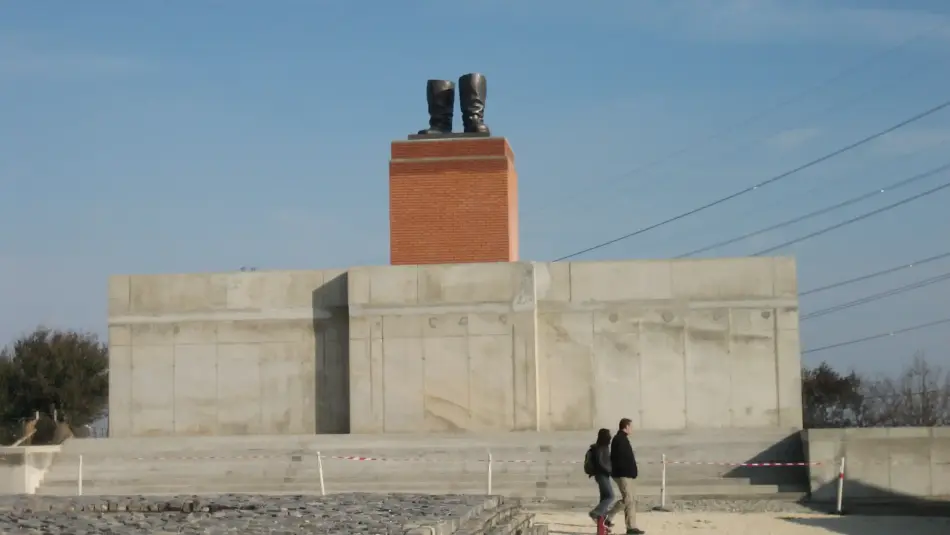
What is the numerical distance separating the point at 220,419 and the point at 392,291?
14.8ft

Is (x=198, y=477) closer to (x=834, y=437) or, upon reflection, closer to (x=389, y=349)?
(x=389, y=349)

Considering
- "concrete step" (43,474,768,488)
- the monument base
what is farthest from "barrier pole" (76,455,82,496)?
the monument base

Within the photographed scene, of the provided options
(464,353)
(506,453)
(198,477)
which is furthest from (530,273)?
(198,477)

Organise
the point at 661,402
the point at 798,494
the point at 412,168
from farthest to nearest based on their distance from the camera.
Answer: the point at 412,168 < the point at 661,402 < the point at 798,494

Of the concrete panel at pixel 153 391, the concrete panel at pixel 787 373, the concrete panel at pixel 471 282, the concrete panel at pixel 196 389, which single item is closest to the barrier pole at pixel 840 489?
the concrete panel at pixel 787 373

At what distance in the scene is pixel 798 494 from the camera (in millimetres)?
23312

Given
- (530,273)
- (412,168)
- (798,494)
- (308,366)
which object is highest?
(412,168)

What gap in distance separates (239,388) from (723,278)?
10176mm

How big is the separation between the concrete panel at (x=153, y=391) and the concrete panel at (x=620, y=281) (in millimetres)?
8590

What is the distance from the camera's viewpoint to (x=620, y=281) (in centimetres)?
2805

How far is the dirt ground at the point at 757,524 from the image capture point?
19.0 m

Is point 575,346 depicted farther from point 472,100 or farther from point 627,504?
point 627,504

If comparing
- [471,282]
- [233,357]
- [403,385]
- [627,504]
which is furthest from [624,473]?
[233,357]

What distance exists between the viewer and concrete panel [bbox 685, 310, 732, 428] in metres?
27.5
